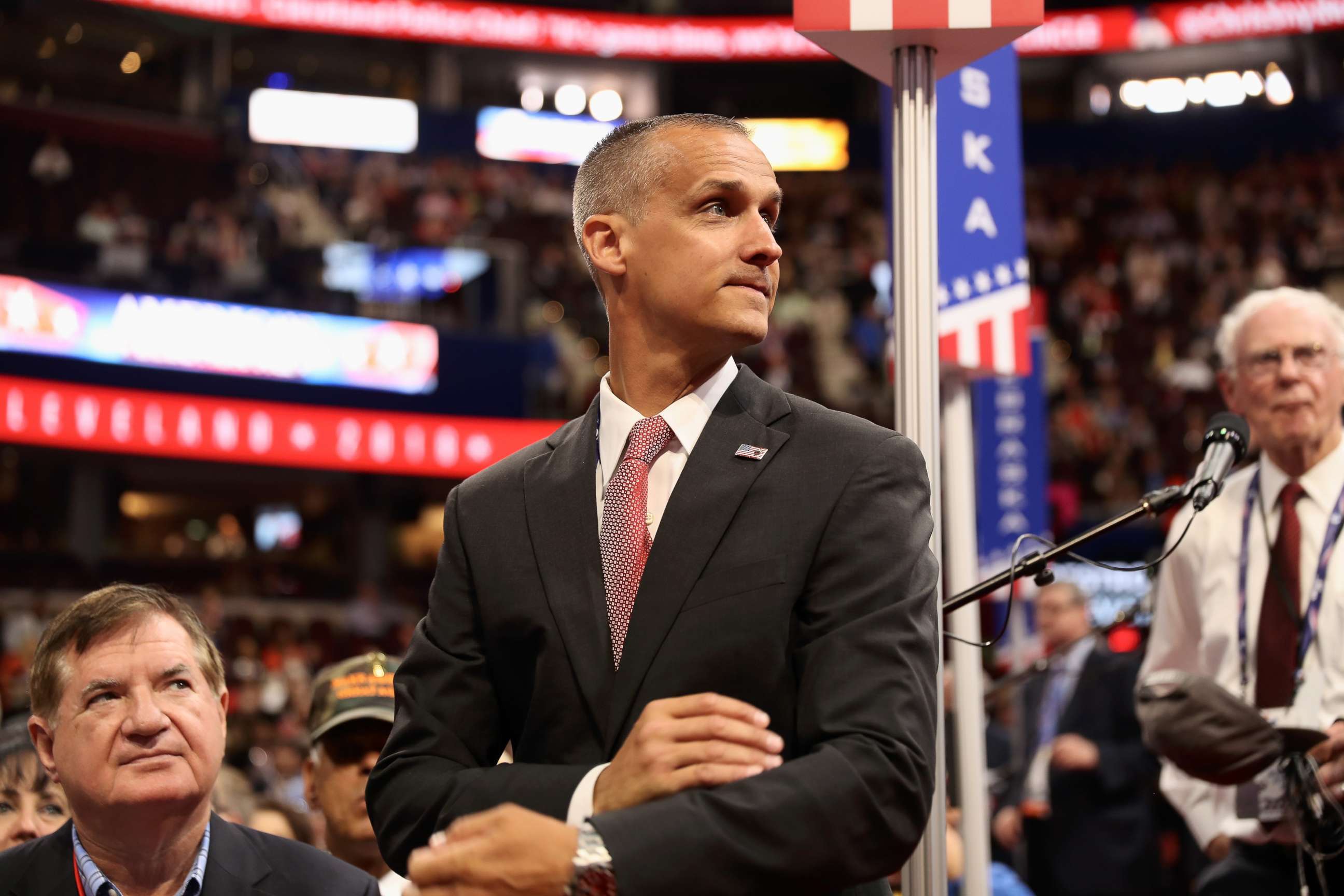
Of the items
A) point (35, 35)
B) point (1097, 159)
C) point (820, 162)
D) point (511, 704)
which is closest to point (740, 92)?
point (820, 162)

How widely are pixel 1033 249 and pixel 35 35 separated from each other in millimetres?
14617

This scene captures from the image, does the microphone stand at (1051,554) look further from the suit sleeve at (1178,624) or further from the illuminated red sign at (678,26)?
the illuminated red sign at (678,26)

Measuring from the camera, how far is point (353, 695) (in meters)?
3.41

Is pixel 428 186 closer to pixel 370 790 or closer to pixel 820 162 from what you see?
pixel 820 162

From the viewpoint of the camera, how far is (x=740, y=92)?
27.0m

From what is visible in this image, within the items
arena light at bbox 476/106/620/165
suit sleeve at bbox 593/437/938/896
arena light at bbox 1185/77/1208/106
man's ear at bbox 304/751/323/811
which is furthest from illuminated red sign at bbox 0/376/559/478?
arena light at bbox 1185/77/1208/106

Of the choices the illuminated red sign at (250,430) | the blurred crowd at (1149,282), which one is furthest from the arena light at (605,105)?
the illuminated red sign at (250,430)

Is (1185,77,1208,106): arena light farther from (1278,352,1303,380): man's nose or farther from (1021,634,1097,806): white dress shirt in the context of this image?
(1278,352,1303,380): man's nose

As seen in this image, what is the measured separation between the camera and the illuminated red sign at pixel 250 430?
554 inches

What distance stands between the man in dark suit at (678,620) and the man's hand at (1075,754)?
3.93m

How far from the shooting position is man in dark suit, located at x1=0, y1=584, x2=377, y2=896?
239 centimetres

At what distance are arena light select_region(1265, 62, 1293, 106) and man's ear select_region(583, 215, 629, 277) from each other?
2591cm

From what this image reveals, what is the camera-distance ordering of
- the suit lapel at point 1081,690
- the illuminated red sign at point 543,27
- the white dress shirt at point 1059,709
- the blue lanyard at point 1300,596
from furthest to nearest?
the illuminated red sign at point 543,27
the white dress shirt at point 1059,709
the suit lapel at point 1081,690
the blue lanyard at point 1300,596

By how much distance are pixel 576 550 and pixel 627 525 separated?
0.08 meters
